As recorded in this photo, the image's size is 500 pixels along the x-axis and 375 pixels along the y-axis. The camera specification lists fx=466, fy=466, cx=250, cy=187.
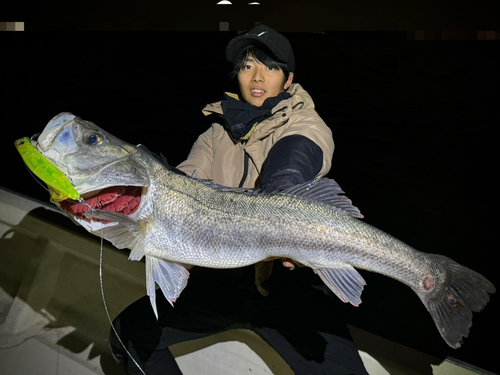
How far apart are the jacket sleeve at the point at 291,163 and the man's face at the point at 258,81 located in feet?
2.07

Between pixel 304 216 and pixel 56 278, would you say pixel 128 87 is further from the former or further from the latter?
pixel 304 216

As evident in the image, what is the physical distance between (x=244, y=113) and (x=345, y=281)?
1415 mm

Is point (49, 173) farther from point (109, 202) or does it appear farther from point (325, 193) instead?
point (325, 193)

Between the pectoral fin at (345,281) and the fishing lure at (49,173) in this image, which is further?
the pectoral fin at (345,281)

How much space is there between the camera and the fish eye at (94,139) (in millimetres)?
2234

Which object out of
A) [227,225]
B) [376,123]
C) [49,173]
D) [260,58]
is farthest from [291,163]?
[376,123]

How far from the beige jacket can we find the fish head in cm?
76

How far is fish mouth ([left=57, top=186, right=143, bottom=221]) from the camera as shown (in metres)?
2.31

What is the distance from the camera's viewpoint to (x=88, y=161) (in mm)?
2213

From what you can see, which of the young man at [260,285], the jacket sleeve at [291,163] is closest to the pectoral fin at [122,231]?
the jacket sleeve at [291,163]

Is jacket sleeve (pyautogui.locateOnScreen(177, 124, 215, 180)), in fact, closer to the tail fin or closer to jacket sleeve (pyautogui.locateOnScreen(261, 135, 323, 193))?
jacket sleeve (pyautogui.locateOnScreen(261, 135, 323, 193))

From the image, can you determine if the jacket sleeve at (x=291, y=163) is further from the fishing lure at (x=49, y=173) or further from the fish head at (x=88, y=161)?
the fishing lure at (x=49, y=173)

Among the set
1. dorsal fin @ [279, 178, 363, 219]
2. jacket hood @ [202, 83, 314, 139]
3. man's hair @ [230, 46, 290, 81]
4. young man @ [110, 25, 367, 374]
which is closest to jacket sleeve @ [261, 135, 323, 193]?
young man @ [110, 25, 367, 374]

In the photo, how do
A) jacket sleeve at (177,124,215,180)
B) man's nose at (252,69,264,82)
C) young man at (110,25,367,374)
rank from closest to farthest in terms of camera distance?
young man at (110,25,367,374), man's nose at (252,69,264,82), jacket sleeve at (177,124,215,180)
